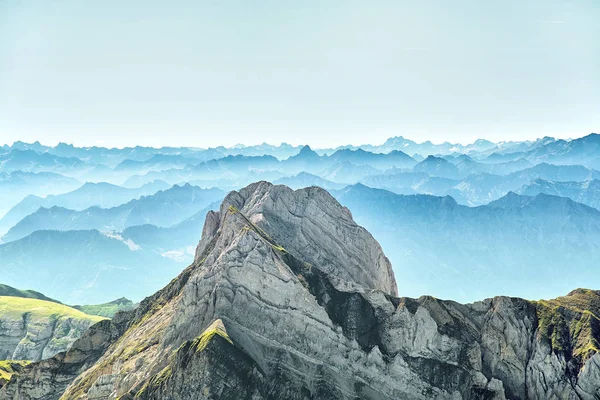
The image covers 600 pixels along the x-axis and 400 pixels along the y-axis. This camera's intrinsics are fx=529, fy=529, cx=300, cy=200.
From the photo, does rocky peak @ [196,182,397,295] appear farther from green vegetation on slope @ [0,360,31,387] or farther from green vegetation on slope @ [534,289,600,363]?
green vegetation on slope @ [0,360,31,387]

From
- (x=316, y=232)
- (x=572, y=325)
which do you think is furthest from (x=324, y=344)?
(x=316, y=232)

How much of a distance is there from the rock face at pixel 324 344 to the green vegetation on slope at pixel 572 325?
0.74 feet

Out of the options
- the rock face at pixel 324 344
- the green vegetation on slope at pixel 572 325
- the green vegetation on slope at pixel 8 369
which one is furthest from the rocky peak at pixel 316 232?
the green vegetation on slope at pixel 8 369

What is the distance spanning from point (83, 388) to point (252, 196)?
6447 cm

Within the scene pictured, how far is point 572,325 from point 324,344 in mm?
42128

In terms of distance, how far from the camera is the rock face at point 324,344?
3270 inches

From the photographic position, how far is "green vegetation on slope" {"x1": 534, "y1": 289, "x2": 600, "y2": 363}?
8447 cm

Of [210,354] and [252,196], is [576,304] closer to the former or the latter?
[210,354]

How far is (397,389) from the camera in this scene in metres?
87.4

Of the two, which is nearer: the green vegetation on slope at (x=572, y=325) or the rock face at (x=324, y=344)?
the rock face at (x=324, y=344)

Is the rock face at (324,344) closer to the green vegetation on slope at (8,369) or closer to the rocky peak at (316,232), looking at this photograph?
the rocky peak at (316,232)

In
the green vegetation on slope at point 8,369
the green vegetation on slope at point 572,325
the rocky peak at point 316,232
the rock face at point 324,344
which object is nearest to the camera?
the rock face at point 324,344

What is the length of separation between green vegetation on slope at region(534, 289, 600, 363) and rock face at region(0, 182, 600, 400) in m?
0.23

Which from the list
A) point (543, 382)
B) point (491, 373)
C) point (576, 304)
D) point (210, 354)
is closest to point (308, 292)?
point (210, 354)
